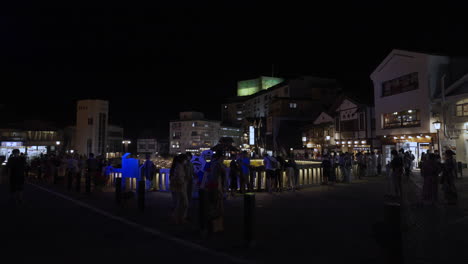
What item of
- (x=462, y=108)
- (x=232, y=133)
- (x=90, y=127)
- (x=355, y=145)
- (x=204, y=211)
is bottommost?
(x=204, y=211)

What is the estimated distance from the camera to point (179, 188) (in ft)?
25.6

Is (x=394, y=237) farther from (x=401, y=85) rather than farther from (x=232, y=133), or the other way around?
(x=232, y=133)

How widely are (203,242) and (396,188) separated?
8.06m

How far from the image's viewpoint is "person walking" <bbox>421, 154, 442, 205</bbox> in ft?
33.3

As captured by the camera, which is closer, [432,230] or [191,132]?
[432,230]

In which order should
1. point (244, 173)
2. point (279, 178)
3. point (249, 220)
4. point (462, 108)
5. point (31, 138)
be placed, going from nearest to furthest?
point (249, 220), point (244, 173), point (279, 178), point (462, 108), point (31, 138)

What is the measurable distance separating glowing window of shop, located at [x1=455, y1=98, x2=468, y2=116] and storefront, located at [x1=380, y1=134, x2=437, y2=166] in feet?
8.58

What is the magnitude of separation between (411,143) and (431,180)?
20.0 metres

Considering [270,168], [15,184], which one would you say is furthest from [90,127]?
[270,168]

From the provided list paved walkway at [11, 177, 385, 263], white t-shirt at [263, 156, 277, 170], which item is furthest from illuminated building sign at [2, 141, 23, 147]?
white t-shirt at [263, 156, 277, 170]

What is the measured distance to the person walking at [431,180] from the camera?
33.3ft

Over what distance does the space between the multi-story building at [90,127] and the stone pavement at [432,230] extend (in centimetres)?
6066

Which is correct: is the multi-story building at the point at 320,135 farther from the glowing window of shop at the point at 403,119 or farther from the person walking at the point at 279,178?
the person walking at the point at 279,178

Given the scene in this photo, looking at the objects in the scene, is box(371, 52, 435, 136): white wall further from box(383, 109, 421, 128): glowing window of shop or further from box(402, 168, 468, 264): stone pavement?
box(402, 168, 468, 264): stone pavement
